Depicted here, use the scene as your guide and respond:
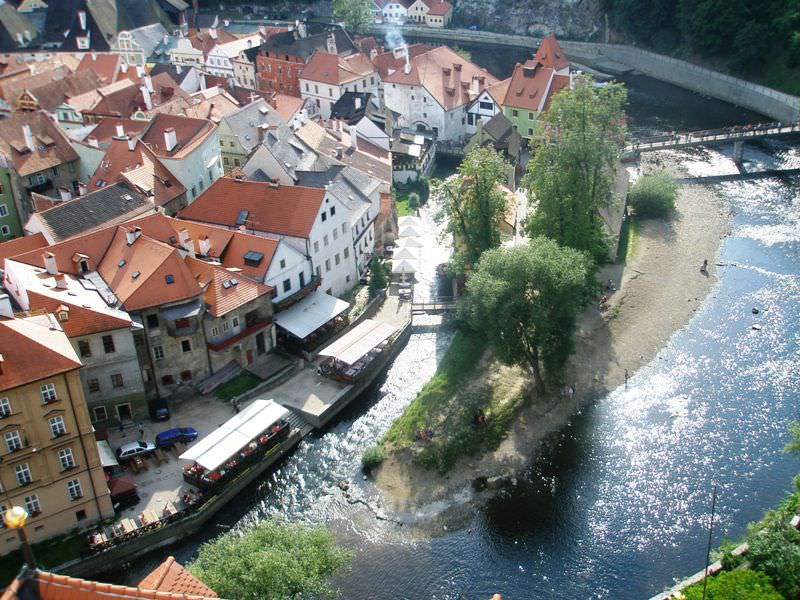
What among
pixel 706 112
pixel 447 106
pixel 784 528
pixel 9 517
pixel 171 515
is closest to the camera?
pixel 9 517

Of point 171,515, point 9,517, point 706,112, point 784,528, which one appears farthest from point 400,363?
point 706,112

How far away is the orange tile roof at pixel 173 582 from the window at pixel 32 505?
1781cm

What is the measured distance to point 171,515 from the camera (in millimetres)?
49219

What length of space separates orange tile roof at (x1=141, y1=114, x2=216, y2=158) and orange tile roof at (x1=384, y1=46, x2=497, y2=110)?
118 feet

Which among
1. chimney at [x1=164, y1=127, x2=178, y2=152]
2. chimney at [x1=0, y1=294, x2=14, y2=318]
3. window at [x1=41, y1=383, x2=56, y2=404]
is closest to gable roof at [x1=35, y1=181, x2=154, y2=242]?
chimney at [x1=164, y1=127, x2=178, y2=152]

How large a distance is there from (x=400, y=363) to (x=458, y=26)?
422 feet

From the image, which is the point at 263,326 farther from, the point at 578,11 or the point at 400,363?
the point at 578,11

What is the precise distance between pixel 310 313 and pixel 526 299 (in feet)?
56.9

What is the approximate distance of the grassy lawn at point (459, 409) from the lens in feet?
179

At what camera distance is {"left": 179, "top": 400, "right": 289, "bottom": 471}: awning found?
51344 mm

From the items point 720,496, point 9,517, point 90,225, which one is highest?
point 9,517

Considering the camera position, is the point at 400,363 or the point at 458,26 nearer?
the point at 400,363

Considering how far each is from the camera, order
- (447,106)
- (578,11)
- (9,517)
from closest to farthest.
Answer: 1. (9,517)
2. (447,106)
3. (578,11)

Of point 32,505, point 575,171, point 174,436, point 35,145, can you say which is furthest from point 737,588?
point 35,145
